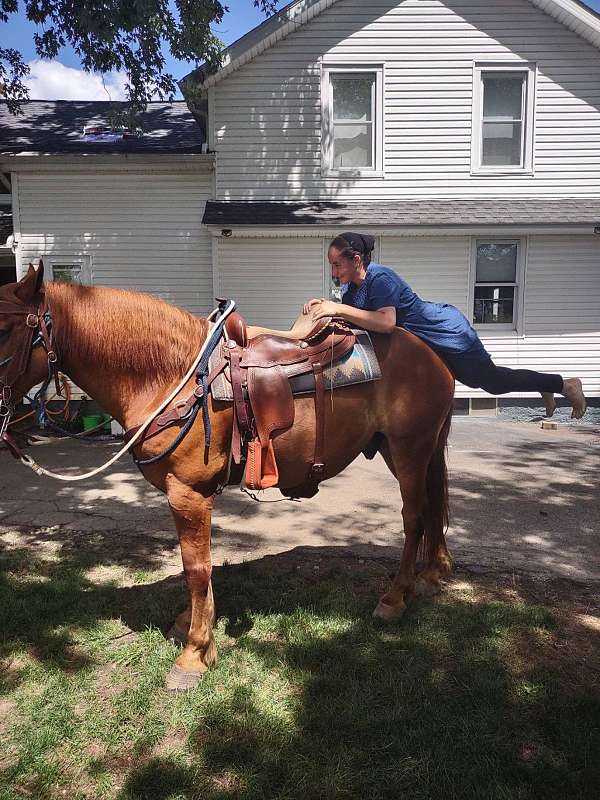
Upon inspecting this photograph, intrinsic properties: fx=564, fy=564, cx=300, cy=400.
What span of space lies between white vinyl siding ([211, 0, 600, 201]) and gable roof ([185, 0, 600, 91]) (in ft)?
0.38

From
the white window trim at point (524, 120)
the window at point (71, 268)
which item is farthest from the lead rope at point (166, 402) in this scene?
the white window trim at point (524, 120)

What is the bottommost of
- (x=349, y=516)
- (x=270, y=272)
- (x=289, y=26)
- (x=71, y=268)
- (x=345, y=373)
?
(x=349, y=516)

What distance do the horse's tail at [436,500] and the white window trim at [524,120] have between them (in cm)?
830

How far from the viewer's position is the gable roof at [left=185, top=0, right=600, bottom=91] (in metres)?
9.67

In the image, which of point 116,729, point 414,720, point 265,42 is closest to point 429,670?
point 414,720

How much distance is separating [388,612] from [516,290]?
28.2ft

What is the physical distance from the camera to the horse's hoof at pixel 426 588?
12.0ft

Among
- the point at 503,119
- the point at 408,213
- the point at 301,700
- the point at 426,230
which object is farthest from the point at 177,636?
the point at 503,119

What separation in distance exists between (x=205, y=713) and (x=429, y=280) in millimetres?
8950

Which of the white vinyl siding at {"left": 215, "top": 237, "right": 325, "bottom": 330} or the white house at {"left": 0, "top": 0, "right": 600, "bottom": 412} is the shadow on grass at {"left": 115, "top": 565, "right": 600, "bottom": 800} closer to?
the white vinyl siding at {"left": 215, "top": 237, "right": 325, "bottom": 330}

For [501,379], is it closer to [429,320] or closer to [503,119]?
[429,320]

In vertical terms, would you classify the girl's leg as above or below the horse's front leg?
above

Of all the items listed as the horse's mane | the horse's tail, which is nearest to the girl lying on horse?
the horse's tail

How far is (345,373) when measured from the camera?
10.1 ft
